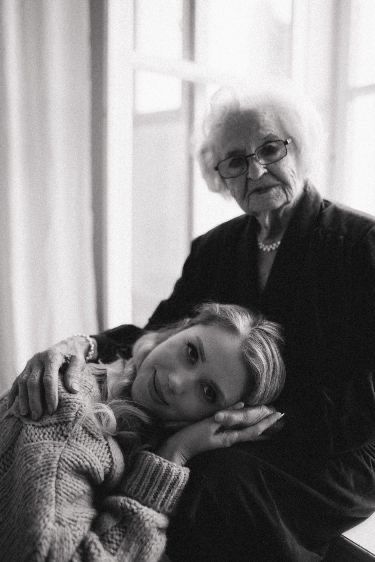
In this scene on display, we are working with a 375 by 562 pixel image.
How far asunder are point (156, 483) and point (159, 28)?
2.14 meters

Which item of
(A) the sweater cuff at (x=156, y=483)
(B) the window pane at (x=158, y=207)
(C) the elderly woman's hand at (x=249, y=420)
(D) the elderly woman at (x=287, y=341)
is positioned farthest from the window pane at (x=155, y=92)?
(A) the sweater cuff at (x=156, y=483)

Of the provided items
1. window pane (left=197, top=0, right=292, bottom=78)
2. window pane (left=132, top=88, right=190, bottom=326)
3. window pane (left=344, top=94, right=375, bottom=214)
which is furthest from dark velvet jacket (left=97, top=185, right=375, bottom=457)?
window pane (left=344, top=94, right=375, bottom=214)

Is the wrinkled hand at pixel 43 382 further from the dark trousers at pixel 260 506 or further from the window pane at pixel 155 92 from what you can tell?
the window pane at pixel 155 92

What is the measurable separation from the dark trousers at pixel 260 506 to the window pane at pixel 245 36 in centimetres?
208

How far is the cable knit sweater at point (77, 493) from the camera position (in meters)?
0.89

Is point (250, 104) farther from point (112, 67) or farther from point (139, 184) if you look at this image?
point (139, 184)

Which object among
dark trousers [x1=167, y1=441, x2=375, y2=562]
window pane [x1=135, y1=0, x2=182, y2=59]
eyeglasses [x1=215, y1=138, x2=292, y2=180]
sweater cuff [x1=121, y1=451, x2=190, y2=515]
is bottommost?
dark trousers [x1=167, y1=441, x2=375, y2=562]

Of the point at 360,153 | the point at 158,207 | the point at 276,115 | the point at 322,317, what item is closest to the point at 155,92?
the point at 158,207

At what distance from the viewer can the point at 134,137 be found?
246cm

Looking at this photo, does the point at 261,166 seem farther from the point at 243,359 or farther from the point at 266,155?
the point at 243,359

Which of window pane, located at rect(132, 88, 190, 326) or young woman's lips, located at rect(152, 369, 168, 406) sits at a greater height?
window pane, located at rect(132, 88, 190, 326)

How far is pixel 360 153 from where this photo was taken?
3215 mm

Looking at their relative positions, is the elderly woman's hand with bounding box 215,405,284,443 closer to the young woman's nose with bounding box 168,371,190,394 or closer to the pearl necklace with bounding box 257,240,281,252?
the young woman's nose with bounding box 168,371,190,394

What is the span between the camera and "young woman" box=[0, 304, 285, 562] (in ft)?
3.01
